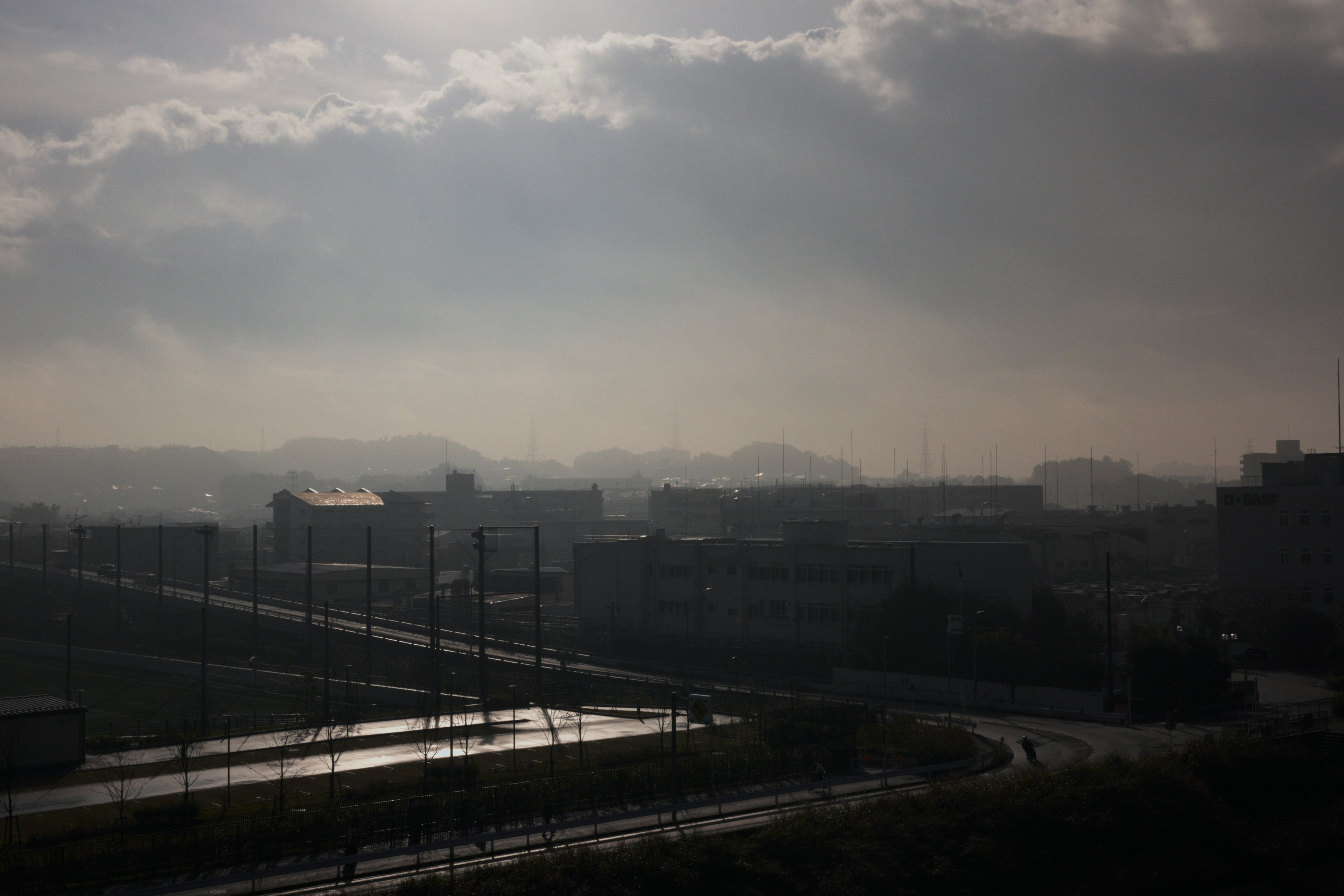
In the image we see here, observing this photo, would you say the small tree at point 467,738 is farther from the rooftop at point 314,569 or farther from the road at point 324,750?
the rooftop at point 314,569

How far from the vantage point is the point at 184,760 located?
22.6 meters

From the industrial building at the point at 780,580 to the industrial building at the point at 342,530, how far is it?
38.9 m

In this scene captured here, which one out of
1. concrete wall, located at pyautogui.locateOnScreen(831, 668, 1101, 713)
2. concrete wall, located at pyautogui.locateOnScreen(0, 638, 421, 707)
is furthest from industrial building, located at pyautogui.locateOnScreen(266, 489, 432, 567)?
concrete wall, located at pyautogui.locateOnScreen(831, 668, 1101, 713)

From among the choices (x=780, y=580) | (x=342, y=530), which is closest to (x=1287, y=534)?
(x=780, y=580)

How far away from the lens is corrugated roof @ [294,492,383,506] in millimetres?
92500

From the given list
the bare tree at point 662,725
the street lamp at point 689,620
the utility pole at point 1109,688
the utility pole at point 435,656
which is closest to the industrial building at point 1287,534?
the utility pole at point 1109,688

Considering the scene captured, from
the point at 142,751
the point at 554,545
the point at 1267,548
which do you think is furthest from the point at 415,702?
the point at 554,545

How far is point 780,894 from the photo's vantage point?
56.9ft

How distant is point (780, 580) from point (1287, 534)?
1058 inches

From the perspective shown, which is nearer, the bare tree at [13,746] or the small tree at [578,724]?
the bare tree at [13,746]

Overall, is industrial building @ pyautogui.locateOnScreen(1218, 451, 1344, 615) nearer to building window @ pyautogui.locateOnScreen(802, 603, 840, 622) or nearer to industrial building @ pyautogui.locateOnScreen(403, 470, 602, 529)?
building window @ pyautogui.locateOnScreen(802, 603, 840, 622)

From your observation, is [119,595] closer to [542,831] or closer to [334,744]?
[334,744]

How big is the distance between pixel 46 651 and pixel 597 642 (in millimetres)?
26468

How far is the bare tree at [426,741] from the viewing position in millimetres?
24656
